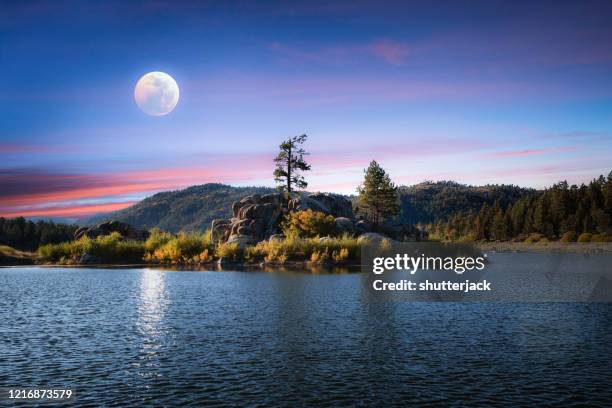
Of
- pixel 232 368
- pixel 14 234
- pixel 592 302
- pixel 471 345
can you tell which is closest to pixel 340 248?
pixel 592 302

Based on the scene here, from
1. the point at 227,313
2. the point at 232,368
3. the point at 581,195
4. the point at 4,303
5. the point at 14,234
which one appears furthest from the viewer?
the point at 581,195

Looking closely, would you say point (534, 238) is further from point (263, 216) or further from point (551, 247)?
point (263, 216)

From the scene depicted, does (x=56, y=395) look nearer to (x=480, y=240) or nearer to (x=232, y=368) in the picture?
(x=232, y=368)

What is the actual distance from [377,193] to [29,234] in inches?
2819

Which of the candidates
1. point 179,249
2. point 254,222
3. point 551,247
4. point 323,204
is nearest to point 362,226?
point 323,204

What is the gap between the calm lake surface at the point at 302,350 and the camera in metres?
12.3

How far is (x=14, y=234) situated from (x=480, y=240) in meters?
139

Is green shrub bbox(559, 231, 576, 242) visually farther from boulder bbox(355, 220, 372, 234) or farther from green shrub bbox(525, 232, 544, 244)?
boulder bbox(355, 220, 372, 234)

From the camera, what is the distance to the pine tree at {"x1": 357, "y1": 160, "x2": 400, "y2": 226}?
319 ft

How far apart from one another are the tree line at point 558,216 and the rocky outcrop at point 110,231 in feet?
324

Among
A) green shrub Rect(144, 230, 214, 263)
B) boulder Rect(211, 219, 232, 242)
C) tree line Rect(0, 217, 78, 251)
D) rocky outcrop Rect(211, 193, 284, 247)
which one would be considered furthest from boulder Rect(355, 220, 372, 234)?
tree line Rect(0, 217, 78, 251)

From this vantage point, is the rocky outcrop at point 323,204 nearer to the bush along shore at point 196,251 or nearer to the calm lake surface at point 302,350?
the bush along shore at point 196,251

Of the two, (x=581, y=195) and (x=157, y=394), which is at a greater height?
(x=581, y=195)

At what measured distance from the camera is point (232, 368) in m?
14.2
